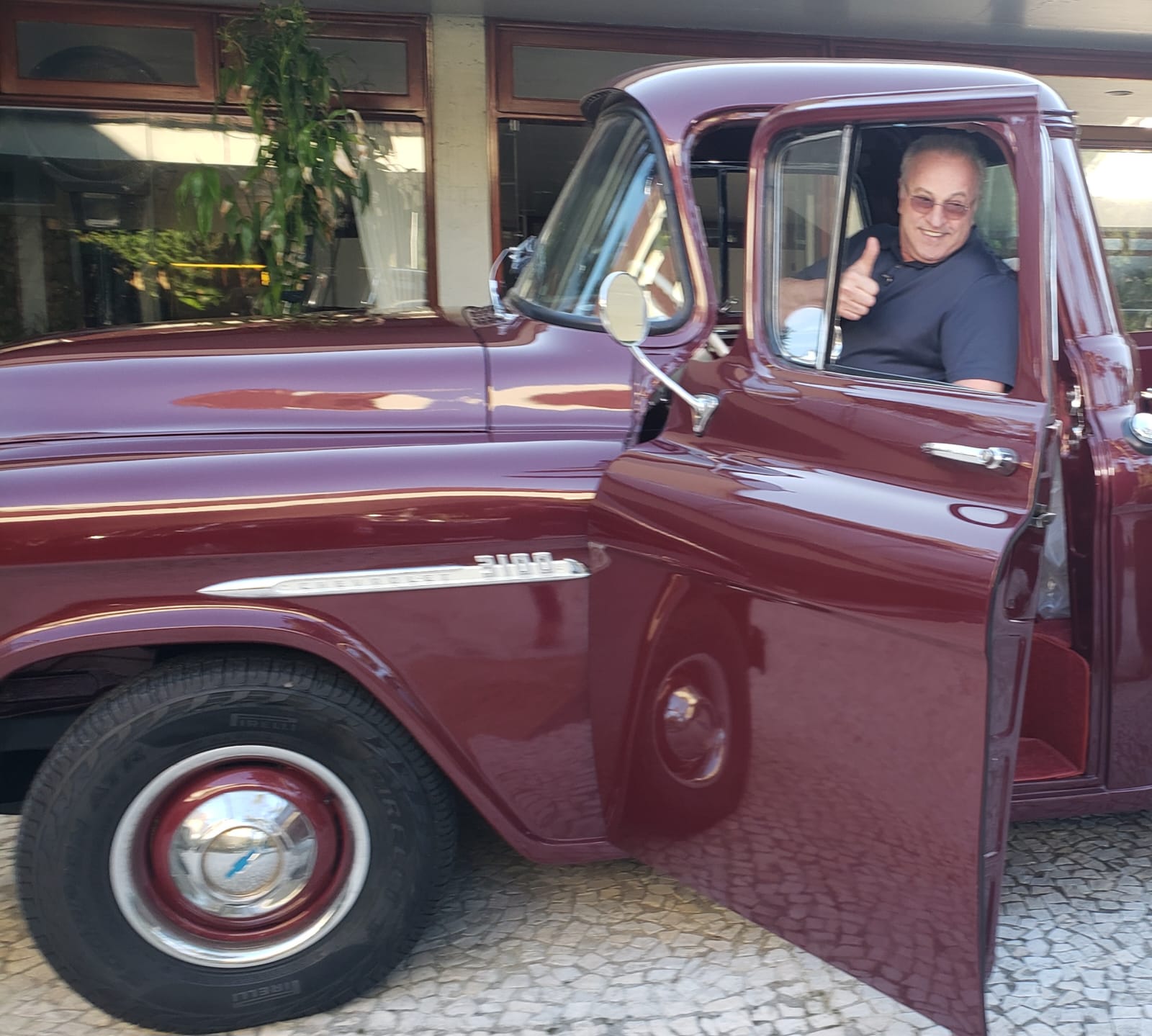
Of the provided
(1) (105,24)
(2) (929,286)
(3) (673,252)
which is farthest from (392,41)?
(2) (929,286)

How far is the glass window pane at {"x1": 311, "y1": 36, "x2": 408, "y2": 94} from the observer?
20.1ft

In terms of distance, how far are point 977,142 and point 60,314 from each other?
6.14m

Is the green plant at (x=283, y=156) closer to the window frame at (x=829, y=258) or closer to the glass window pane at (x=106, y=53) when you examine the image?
the glass window pane at (x=106, y=53)

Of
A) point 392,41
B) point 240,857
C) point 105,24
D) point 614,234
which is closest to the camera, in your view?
point 240,857

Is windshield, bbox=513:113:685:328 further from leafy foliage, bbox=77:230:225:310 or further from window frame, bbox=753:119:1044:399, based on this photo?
leafy foliage, bbox=77:230:225:310

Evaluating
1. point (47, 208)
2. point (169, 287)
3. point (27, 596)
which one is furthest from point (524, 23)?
point (27, 596)

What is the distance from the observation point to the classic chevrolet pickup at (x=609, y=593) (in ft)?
5.39

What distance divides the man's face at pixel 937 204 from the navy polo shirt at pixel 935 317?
0.08 ft

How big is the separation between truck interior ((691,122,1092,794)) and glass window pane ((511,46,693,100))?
4.36 m

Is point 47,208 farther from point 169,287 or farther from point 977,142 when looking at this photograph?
point 977,142

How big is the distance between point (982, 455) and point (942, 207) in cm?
74

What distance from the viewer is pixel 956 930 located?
4.99 ft

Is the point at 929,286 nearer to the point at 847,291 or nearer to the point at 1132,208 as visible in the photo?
the point at 847,291

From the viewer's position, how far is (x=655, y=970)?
2238 mm
